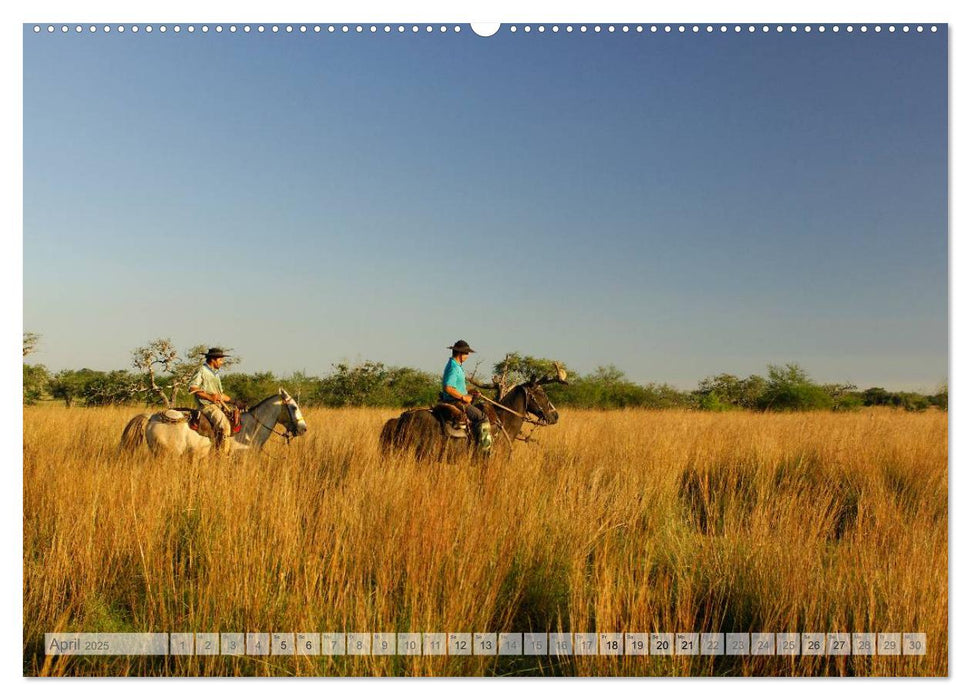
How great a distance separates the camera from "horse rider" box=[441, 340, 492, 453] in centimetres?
721

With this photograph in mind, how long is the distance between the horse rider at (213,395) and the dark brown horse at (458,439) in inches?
76.6

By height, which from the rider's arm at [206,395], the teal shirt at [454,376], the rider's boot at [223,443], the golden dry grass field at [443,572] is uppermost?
the teal shirt at [454,376]

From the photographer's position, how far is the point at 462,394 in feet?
24.4

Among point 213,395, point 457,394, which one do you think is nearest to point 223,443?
point 213,395

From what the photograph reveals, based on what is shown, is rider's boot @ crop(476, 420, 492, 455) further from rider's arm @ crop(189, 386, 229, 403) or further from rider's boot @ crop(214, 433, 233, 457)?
rider's arm @ crop(189, 386, 229, 403)

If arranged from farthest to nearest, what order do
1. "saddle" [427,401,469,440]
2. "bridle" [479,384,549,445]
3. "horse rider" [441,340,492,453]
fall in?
"bridle" [479,384,549,445] → "saddle" [427,401,469,440] → "horse rider" [441,340,492,453]

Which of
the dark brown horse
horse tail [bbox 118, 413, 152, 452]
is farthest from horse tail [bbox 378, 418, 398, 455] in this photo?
horse tail [bbox 118, 413, 152, 452]

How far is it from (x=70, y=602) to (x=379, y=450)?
4.23m

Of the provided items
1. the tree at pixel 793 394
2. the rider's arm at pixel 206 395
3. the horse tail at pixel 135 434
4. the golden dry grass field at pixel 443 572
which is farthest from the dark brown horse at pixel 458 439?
the tree at pixel 793 394

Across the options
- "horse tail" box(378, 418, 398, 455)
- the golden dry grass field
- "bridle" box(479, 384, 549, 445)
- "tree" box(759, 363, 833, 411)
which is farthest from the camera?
"tree" box(759, 363, 833, 411)

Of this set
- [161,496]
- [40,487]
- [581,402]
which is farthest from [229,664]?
[581,402]

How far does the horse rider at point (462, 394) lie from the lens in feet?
23.7

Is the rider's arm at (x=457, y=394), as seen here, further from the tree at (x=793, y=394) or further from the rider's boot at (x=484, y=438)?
the tree at (x=793, y=394)

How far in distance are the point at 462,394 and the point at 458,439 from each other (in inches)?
22.9
